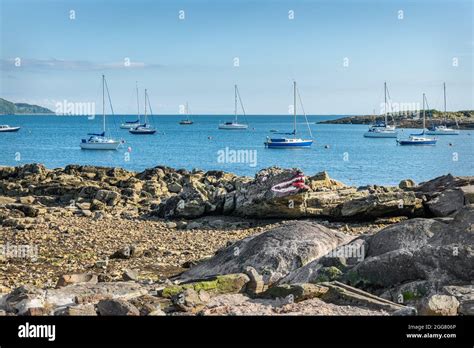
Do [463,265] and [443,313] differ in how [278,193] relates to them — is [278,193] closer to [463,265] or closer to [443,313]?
[463,265]

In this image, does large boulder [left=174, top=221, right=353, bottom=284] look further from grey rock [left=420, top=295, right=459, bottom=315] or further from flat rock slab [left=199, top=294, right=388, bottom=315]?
grey rock [left=420, top=295, right=459, bottom=315]

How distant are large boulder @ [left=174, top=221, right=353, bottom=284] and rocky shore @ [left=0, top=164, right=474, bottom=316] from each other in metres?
0.03

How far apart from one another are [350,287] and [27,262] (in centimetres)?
1063

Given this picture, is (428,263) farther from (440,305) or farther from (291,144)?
(291,144)

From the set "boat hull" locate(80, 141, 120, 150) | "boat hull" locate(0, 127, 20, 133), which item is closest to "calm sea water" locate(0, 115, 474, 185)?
"boat hull" locate(80, 141, 120, 150)

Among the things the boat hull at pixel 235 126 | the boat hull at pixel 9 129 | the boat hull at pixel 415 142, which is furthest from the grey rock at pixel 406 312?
the boat hull at pixel 235 126

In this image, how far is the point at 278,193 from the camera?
26250 millimetres

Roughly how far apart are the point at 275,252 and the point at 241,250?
100cm

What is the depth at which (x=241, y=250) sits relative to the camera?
49.0ft

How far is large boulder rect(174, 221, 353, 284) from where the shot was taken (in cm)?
1391

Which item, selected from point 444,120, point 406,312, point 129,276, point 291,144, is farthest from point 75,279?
point 444,120

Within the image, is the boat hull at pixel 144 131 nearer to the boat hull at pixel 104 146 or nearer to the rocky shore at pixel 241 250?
the boat hull at pixel 104 146

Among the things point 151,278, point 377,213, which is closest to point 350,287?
point 151,278

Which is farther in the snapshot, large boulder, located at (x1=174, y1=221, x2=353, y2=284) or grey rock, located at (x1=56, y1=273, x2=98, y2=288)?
grey rock, located at (x1=56, y1=273, x2=98, y2=288)
